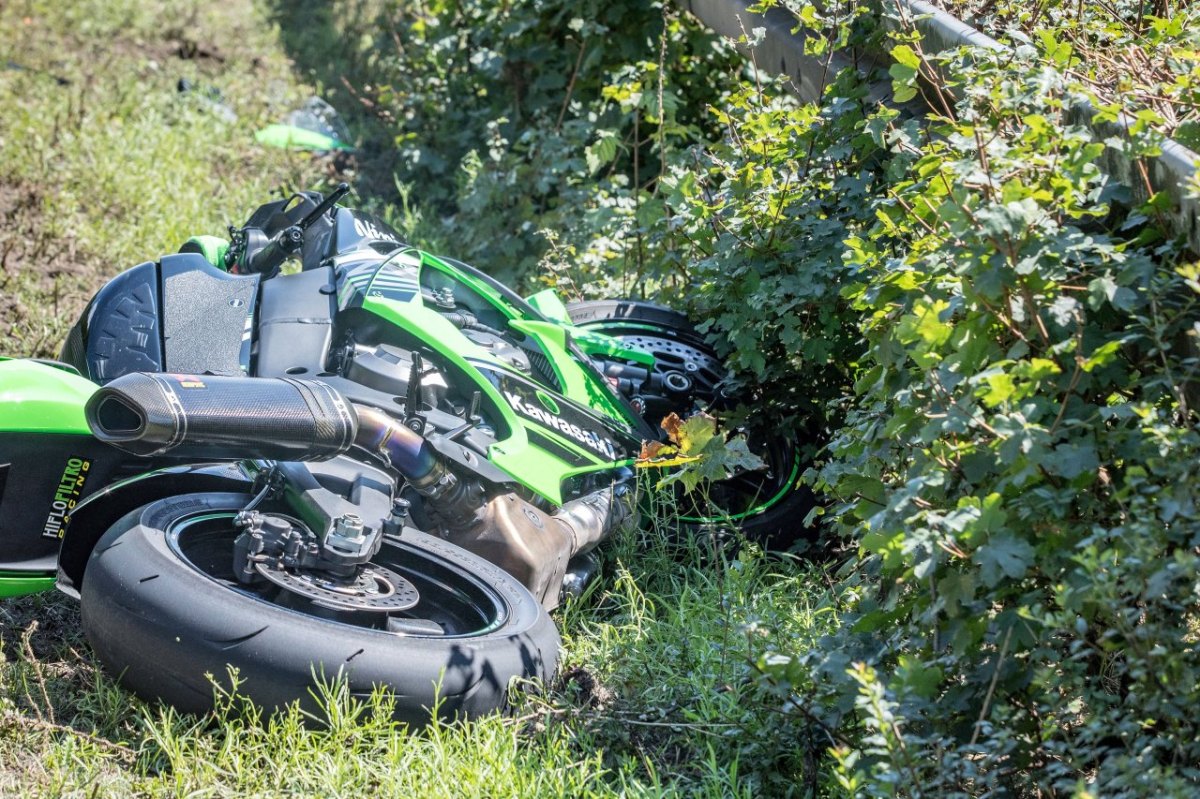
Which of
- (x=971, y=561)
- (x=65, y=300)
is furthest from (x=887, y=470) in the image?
(x=65, y=300)

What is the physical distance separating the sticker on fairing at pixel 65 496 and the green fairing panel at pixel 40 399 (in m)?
0.09

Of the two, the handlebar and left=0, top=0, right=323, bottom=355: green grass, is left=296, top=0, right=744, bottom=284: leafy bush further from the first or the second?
the handlebar

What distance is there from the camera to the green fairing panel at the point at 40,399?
125 inches

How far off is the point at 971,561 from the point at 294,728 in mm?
1573

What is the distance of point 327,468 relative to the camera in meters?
3.50

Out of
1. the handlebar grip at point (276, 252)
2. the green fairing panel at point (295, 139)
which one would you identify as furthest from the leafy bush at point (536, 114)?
the handlebar grip at point (276, 252)

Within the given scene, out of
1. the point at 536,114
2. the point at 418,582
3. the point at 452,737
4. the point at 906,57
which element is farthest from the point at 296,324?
the point at 536,114

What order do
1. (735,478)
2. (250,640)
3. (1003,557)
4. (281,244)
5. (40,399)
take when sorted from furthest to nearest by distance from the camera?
(735,478) → (281,244) → (40,399) → (250,640) → (1003,557)

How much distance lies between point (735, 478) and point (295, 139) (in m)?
4.59

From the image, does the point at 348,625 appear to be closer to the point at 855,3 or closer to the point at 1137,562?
the point at 1137,562

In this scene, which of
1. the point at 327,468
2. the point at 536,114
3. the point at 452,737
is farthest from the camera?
the point at 536,114

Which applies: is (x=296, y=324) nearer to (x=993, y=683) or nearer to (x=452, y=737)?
(x=452, y=737)

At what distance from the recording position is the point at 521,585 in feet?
11.7

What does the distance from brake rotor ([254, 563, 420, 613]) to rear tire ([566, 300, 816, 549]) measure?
115 cm
